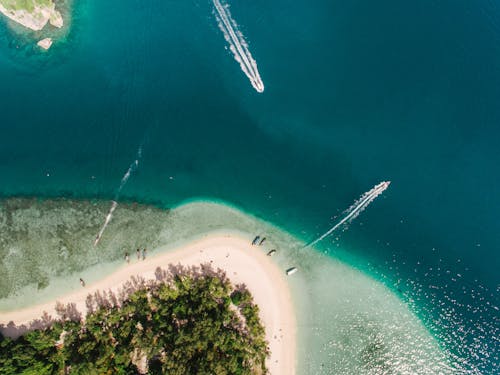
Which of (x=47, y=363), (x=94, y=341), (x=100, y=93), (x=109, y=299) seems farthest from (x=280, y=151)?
(x=47, y=363)

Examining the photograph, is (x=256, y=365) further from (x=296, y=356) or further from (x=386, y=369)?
(x=386, y=369)

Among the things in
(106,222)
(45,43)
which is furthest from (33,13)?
(106,222)

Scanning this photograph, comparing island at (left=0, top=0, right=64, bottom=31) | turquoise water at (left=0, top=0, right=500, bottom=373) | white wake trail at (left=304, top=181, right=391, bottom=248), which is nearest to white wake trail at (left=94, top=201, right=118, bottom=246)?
turquoise water at (left=0, top=0, right=500, bottom=373)

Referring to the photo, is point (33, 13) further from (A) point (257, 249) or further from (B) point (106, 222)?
(A) point (257, 249)

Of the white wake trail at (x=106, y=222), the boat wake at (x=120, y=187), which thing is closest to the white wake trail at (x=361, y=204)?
the boat wake at (x=120, y=187)

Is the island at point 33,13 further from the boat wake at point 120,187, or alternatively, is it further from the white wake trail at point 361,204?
the white wake trail at point 361,204
